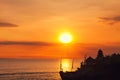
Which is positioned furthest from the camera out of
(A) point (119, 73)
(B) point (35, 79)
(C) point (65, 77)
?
(B) point (35, 79)

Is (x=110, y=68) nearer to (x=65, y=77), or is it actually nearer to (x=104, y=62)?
(x=104, y=62)

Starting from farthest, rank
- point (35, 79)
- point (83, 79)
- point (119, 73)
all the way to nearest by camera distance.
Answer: point (35, 79) < point (83, 79) < point (119, 73)

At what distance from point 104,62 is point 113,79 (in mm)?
8546

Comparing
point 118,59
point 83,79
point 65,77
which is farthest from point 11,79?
point 118,59

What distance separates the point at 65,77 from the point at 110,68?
1017 inches

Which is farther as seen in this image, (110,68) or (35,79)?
(35,79)

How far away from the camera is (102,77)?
410ft

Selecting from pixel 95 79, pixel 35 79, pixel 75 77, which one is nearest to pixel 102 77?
pixel 95 79

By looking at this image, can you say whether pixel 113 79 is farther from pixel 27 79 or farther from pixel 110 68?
pixel 27 79

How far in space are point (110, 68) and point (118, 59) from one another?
15.1 ft

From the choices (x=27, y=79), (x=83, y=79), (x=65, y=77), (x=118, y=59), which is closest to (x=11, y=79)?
(x=27, y=79)

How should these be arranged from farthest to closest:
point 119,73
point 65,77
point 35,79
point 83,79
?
point 35,79, point 65,77, point 83,79, point 119,73

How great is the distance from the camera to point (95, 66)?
13200 centimetres

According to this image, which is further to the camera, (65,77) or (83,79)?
(65,77)
